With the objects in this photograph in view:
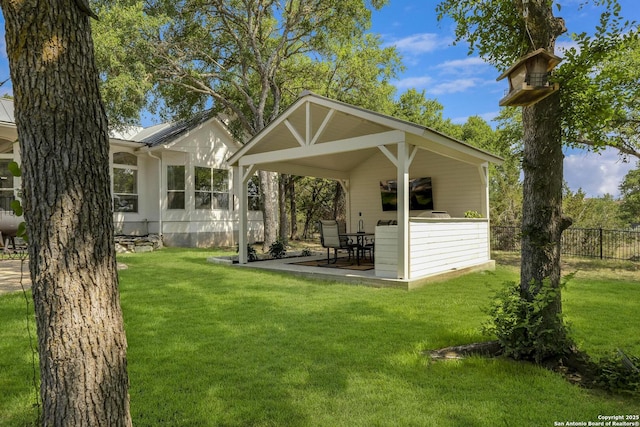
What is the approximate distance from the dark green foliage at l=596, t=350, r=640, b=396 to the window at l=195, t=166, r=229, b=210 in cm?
1410

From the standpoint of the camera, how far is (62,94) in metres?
1.69

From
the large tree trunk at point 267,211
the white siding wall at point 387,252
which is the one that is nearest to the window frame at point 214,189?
the large tree trunk at point 267,211

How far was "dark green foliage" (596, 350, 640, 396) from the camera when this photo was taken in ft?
9.29

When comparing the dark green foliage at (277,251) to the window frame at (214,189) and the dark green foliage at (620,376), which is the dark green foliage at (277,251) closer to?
the window frame at (214,189)

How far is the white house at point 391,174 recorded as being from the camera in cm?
718

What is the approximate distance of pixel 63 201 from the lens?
1.69 m

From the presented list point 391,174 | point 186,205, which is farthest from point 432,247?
point 186,205

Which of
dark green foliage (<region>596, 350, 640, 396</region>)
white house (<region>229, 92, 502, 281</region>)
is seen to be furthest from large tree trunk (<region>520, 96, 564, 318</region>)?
white house (<region>229, 92, 502, 281</region>)

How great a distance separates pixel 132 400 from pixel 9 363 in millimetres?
1583

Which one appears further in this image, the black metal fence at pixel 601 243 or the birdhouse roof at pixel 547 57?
the black metal fence at pixel 601 243

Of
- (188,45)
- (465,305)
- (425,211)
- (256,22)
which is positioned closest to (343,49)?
(256,22)

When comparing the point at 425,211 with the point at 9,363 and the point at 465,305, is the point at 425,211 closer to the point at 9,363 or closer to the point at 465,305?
the point at 465,305

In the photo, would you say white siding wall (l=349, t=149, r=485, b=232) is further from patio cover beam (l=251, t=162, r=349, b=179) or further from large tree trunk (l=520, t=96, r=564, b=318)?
large tree trunk (l=520, t=96, r=564, b=318)

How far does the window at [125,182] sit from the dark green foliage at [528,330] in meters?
13.9
